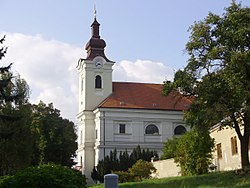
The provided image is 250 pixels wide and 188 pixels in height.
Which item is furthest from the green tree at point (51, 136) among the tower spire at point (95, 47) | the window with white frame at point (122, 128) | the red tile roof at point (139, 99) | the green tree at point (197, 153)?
the green tree at point (197, 153)

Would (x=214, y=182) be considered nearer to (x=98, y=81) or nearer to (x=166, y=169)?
(x=166, y=169)

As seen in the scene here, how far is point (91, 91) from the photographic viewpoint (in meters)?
65.5

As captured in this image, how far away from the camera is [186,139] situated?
32.8 metres

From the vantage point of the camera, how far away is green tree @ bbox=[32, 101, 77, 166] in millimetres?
57875

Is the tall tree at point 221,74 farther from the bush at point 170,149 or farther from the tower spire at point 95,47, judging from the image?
the tower spire at point 95,47

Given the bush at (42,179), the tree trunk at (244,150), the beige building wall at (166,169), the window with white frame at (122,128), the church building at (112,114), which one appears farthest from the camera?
the window with white frame at (122,128)

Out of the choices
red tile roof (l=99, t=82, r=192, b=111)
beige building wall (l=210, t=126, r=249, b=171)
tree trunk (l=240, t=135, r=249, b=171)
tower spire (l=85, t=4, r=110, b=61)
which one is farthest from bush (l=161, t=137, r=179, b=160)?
tower spire (l=85, t=4, r=110, b=61)

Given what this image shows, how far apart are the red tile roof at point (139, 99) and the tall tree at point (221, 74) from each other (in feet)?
114

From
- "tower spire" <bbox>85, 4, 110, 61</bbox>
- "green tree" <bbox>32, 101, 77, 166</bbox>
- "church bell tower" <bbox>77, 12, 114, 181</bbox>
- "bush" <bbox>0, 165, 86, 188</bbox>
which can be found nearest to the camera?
"bush" <bbox>0, 165, 86, 188</bbox>

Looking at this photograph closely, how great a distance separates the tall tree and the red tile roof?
114 ft

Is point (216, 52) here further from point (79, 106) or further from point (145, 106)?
point (79, 106)

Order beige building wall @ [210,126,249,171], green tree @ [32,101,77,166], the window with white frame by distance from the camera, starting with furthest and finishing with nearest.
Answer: the window with white frame < green tree @ [32,101,77,166] < beige building wall @ [210,126,249,171]

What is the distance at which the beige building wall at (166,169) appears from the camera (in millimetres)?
38206

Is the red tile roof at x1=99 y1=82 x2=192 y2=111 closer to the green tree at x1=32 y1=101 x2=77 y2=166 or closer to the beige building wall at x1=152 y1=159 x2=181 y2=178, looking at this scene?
the green tree at x1=32 y1=101 x2=77 y2=166
